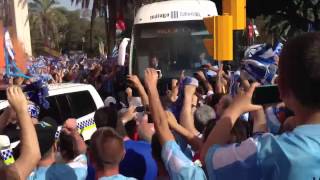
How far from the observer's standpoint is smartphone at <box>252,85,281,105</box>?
223 centimetres

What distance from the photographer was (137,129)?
15.1 feet

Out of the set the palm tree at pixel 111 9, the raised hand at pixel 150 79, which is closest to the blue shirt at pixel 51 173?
the raised hand at pixel 150 79

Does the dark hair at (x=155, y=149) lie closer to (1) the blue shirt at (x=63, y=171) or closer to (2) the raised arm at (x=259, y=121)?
(1) the blue shirt at (x=63, y=171)

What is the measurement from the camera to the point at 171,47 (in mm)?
13320

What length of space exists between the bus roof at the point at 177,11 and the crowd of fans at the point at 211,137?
26.6 ft

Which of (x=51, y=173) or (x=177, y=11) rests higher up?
(x=177, y=11)

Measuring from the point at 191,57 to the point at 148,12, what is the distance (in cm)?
170

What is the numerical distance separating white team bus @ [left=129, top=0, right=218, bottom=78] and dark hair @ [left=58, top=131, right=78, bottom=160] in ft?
28.7

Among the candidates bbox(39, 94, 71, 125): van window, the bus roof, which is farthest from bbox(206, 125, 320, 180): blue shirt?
the bus roof

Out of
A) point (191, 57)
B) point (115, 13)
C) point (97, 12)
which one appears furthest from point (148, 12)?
point (97, 12)

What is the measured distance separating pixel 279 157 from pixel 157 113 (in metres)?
1.03

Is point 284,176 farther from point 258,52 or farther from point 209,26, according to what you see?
point 209,26

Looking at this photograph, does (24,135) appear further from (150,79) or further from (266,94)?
(266,94)

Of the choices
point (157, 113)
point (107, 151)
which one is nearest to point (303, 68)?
point (157, 113)
